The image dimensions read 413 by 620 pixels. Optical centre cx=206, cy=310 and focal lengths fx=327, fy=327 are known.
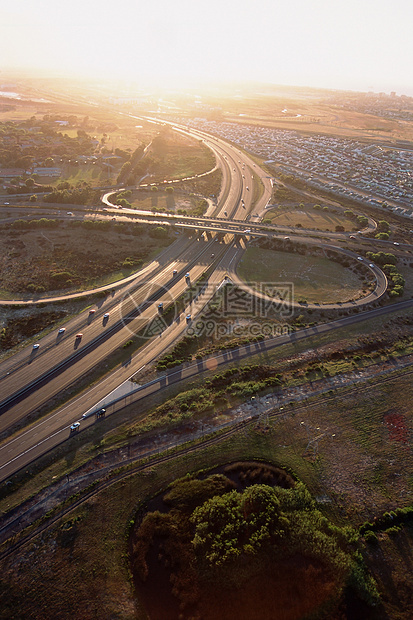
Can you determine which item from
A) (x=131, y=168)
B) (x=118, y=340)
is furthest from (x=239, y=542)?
(x=131, y=168)

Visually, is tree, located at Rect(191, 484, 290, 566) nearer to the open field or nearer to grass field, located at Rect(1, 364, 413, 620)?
grass field, located at Rect(1, 364, 413, 620)

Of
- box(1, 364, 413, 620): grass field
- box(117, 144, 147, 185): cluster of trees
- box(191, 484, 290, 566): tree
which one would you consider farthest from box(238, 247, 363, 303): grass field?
box(117, 144, 147, 185): cluster of trees

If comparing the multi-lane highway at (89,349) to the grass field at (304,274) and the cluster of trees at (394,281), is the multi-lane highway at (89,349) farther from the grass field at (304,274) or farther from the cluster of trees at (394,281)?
the cluster of trees at (394,281)

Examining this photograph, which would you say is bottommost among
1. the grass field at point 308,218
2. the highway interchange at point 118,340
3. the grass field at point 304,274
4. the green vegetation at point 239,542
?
the green vegetation at point 239,542

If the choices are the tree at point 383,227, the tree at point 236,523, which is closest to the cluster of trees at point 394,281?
the tree at point 383,227

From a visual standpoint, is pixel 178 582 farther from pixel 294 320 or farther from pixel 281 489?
pixel 294 320

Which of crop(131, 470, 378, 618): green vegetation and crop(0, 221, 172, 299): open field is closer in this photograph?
crop(131, 470, 378, 618): green vegetation

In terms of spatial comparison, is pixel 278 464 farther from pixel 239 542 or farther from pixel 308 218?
pixel 308 218
